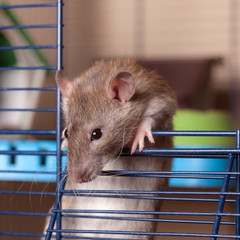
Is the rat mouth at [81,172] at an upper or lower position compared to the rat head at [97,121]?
lower

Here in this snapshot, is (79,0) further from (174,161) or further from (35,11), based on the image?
(174,161)

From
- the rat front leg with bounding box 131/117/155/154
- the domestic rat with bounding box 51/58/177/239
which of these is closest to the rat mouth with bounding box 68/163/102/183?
the domestic rat with bounding box 51/58/177/239

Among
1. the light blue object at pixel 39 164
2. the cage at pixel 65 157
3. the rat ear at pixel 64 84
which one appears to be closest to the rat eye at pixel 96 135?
the cage at pixel 65 157

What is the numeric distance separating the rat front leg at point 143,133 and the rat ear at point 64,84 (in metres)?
0.26

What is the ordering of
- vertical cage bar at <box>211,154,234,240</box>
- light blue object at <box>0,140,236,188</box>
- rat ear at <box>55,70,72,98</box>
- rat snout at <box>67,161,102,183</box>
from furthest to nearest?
light blue object at <box>0,140,236,188</box>
rat ear at <box>55,70,72,98</box>
rat snout at <box>67,161,102,183</box>
vertical cage bar at <box>211,154,234,240</box>

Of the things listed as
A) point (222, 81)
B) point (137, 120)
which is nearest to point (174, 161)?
point (137, 120)

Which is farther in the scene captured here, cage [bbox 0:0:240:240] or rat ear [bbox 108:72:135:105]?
rat ear [bbox 108:72:135:105]

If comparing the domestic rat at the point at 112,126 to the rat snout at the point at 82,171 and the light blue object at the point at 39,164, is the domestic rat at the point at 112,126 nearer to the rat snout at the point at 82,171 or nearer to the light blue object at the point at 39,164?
the rat snout at the point at 82,171

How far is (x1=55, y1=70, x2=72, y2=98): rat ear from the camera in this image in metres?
1.41

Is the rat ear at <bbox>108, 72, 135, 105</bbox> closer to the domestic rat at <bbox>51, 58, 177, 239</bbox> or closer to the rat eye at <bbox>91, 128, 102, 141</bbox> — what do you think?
the domestic rat at <bbox>51, 58, 177, 239</bbox>

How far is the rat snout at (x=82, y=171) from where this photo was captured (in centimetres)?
122

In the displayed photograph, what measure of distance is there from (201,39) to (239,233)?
357 cm

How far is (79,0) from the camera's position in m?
4.37

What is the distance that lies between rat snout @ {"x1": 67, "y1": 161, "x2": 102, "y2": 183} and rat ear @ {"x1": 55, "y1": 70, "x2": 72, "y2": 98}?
0.30 metres
